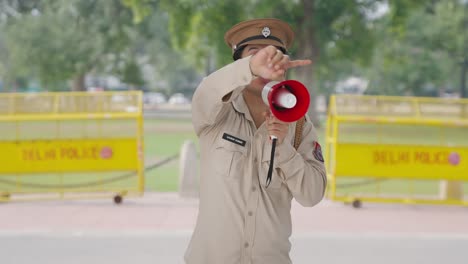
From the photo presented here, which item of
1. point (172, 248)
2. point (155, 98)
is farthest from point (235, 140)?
point (155, 98)

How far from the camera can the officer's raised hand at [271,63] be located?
1.94 metres

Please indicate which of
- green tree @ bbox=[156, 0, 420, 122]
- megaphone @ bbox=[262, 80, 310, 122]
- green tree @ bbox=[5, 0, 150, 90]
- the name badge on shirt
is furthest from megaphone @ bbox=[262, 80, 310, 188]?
green tree @ bbox=[5, 0, 150, 90]

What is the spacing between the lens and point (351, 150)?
30.4 feet

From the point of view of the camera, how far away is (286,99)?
2008 millimetres

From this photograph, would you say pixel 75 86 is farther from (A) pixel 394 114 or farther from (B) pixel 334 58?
(A) pixel 394 114

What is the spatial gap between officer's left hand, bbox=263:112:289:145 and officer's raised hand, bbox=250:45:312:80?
6.5 inches

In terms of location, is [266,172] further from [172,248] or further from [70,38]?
[70,38]

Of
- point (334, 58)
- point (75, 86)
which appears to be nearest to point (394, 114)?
point (334, 58)


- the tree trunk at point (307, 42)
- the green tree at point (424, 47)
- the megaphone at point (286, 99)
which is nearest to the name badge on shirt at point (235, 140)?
the megaphone at point (286, 99)

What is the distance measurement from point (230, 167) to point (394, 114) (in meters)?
8.13

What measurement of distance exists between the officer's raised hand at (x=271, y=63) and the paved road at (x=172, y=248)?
453cm

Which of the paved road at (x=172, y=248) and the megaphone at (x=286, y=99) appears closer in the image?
the megaphone at (x=286, y=99)

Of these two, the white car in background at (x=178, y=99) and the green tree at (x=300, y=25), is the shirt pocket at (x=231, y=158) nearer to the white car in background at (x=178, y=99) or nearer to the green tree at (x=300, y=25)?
the green tree at (x=300, y=25)

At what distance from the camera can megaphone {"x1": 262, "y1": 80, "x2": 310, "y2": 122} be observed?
6.61 feet
